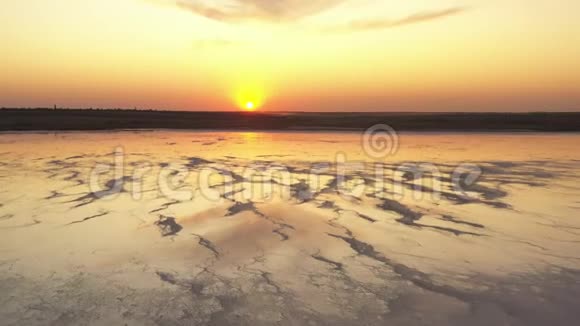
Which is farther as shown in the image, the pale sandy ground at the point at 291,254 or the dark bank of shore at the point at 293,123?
the dark bank of shore at the point at 293,123

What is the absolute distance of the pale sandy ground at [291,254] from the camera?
10.6ft

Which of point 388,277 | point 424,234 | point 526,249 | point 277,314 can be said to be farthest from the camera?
point 424,234

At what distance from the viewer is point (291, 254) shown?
15.0ft

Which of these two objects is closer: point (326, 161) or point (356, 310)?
point (356, 310)

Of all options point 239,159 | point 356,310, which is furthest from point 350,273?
point 239,159

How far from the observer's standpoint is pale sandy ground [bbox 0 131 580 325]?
3.24 m

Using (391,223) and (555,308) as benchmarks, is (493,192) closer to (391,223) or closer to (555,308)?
(391,223)

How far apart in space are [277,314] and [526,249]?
9.54ft

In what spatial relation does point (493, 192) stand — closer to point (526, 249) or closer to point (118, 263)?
point (526, 249)

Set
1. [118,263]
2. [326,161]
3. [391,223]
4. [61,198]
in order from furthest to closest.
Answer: [326,161] → [61,198] → [391,223] → [118,263]

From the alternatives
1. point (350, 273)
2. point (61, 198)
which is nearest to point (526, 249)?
point (350, 273)

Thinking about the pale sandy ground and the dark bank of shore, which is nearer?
the pale sandy ground

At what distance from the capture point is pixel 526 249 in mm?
4637

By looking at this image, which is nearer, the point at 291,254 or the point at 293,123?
the point at 291,254
